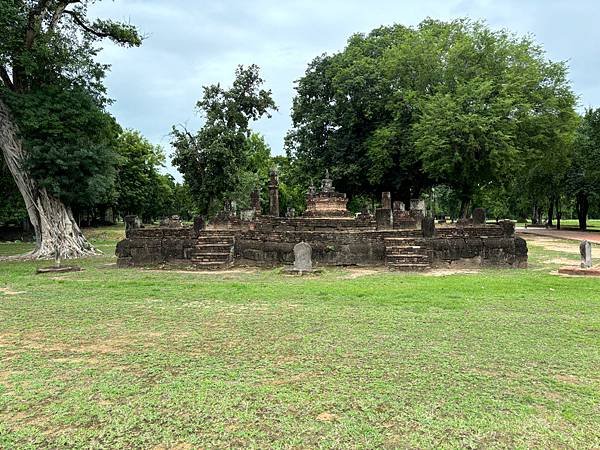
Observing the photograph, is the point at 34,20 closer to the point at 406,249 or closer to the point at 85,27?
the point at 85,27

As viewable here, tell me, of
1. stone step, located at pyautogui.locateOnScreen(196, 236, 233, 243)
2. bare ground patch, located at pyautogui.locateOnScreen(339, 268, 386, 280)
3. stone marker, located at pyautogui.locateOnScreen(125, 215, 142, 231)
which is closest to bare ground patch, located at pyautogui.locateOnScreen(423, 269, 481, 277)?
bare ground patch, located at pyautogui.locateOnScreen(339, 268, 386, 280)

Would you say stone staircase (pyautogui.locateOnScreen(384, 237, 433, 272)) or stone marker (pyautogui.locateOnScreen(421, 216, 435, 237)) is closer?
stone staircase (pyautogui.locateOnScreen(384, 237, 433, 272))

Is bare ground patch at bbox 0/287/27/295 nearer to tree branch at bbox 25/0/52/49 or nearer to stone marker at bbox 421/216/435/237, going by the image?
stone marker at bbox 421/216/435/237

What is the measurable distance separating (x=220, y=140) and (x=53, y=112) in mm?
14994

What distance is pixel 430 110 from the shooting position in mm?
Answer: 23609

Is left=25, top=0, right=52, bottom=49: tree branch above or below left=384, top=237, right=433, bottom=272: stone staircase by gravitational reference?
above

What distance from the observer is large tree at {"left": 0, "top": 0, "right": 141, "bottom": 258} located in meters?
16.4

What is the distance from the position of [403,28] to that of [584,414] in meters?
34.1

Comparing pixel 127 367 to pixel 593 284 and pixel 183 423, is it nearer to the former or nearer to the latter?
pixel 183 423

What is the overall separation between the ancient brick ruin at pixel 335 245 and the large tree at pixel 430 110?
8982 millimetres

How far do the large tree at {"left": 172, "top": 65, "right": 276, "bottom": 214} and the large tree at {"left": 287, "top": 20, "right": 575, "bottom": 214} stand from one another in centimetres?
341

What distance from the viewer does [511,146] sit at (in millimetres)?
22172

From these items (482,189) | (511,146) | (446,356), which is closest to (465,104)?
(511,146)

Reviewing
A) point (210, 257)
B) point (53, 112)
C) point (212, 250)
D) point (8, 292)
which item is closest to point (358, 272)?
point (210, 257)
